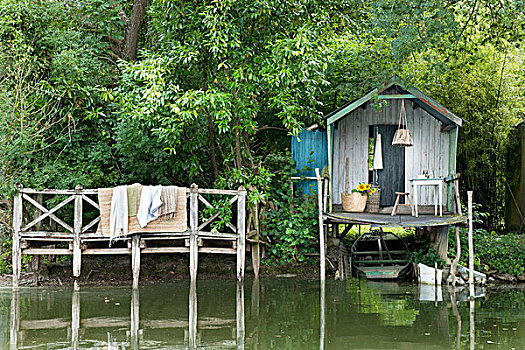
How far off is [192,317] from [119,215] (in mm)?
3487

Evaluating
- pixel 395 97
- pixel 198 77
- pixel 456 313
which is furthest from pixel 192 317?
pixel 395 97

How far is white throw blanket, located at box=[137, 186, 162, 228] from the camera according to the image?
1202 cm

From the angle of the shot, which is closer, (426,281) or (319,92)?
(426,281)

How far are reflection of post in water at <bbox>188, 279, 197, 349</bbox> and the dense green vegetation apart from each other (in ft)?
8.05

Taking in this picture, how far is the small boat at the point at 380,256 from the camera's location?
520 inches

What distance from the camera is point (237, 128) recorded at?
43.8 feet

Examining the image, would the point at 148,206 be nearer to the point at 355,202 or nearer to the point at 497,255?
the point at 355,202

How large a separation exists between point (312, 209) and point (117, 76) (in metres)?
5.66

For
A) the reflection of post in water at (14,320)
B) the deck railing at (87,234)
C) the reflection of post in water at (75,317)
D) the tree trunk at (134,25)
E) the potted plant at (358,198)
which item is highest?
the tree trunk at (134,25)

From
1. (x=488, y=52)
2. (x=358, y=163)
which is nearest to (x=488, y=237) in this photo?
(x=358, y=163)

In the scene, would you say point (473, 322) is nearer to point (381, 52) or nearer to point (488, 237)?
point (488, 237)

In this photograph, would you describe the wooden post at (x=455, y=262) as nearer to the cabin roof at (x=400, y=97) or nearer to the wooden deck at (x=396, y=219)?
the wooden deck at (x=396, y=219)

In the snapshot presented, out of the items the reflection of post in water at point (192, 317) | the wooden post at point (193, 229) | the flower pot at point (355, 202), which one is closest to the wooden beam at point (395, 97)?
the flower pot at point (355, 202)

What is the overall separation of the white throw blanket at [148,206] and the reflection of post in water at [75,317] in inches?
74.0
